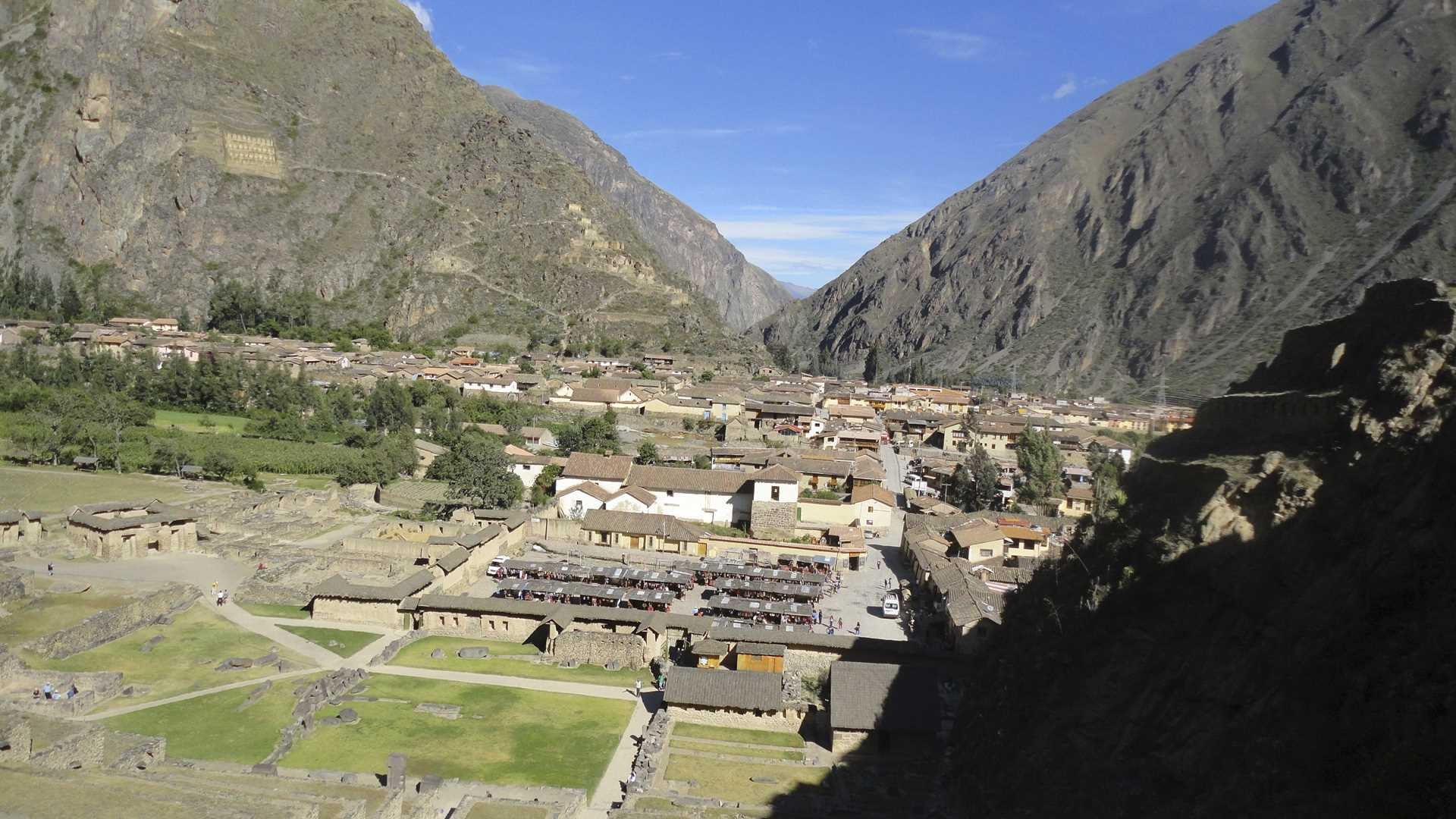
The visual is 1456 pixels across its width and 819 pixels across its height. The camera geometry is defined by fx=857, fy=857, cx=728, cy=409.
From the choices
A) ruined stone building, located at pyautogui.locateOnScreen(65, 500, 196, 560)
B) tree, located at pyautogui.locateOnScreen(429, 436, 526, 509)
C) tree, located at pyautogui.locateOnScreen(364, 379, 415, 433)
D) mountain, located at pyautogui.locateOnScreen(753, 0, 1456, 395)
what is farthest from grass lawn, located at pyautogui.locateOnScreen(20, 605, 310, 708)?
mountain, located at pyautogui.locateOnScreen(753, 0, 1456, 395)

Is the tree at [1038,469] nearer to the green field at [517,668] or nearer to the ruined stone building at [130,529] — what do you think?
the green field at [517,668]

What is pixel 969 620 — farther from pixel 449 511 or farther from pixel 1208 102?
pixel 1208 102

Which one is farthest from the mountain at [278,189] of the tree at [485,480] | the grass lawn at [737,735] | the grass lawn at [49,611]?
the grass lawn at [737,735]

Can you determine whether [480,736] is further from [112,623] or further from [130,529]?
[130,529]

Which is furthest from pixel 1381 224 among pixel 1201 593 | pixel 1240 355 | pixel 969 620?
pixel 1201 593

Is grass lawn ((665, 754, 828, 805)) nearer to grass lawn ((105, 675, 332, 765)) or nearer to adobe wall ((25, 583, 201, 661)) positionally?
grass lawn ((105, 675, 332, 765))

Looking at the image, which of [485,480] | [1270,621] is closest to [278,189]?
[485,480]
